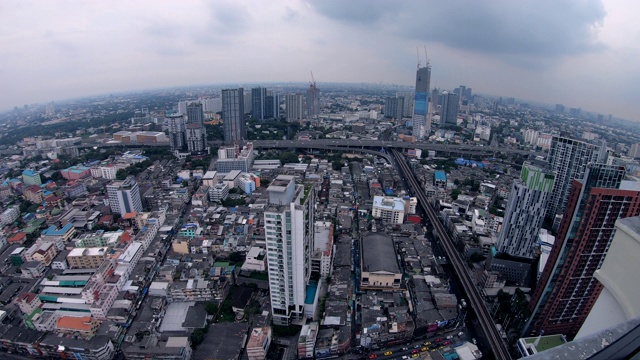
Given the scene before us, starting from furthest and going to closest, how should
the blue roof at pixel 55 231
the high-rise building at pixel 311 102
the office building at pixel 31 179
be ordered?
the high-rise building at pixel 311 102 → the office building at pixel 31 179 → the blue roof at pixel 55 231

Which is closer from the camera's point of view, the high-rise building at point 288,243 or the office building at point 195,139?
the high-rise building at point 288,243

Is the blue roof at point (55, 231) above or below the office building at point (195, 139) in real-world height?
below

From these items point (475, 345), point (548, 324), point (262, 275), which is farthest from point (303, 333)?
point (548, 324)

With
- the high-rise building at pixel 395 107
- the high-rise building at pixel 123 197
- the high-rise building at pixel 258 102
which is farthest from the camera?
the high-rise building at pixel 395 107

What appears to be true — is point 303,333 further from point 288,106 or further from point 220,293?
point 288,106

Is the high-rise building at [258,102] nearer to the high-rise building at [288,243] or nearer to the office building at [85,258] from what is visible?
the office building at [85,258]

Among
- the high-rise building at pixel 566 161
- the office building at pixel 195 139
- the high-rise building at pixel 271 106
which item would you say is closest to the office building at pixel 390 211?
the high-rise building at pixel 566 161

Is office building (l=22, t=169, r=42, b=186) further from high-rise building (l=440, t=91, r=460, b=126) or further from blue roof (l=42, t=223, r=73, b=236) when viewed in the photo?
high-rise building (l=440, t=91, r=460, b=126)
